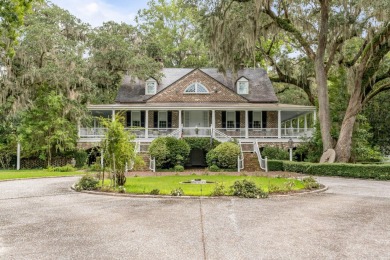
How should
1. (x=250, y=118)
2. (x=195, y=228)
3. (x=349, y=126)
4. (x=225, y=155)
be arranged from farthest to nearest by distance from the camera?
(x=250, y=118) < (x=225, y=155) < (x=349, y=126) < (x=195, y=228)

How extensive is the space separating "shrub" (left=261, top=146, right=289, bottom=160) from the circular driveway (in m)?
12.4

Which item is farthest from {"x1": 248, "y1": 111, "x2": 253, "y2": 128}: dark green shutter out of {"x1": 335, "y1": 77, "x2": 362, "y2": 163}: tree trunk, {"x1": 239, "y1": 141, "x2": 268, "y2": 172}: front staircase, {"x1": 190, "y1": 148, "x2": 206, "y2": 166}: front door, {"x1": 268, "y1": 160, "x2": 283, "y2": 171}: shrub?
{"x1": 335, "y1": 77, "x2": 362, "y2": 163}: tree trunk

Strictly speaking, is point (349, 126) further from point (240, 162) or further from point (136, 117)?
point (136, 117)

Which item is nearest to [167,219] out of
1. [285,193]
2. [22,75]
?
[285,193]

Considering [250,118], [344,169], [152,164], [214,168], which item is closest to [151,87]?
[250,118]

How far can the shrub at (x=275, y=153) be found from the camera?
875 inches

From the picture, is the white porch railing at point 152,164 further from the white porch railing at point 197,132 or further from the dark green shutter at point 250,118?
the dark green shutter at point 250,118

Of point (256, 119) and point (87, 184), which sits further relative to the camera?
point (256, 119)

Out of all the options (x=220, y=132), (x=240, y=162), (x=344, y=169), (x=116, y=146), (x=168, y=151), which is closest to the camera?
(x=116, y=146)

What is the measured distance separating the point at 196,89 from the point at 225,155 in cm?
859

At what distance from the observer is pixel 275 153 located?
73.2ft

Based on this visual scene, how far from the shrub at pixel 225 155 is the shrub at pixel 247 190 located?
988 cm

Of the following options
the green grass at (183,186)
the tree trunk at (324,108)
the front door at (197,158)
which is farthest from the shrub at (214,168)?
the tree trunk at (324,108)

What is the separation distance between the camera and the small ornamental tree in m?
11.2
